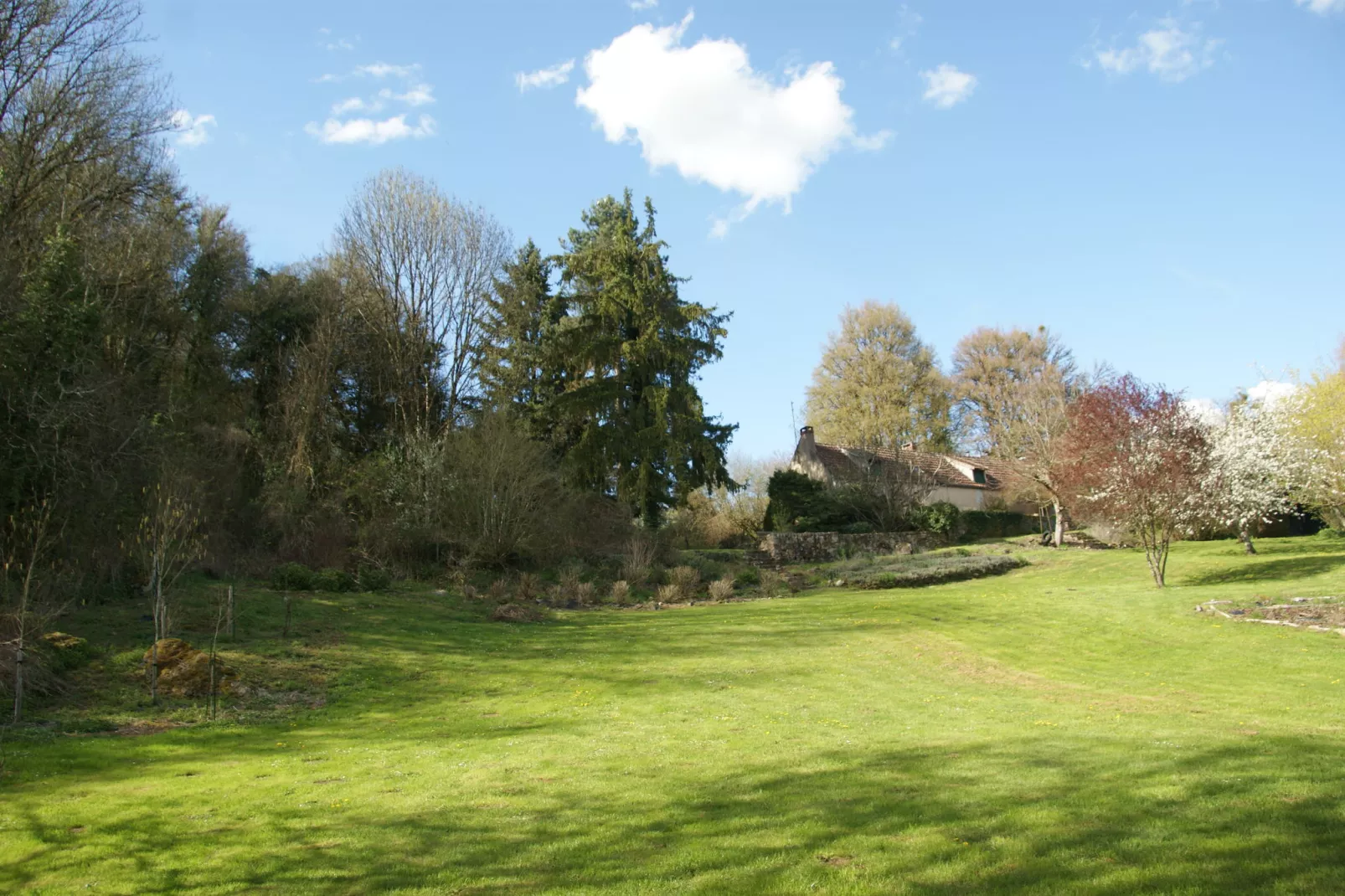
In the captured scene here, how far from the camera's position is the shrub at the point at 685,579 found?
25.9 metres

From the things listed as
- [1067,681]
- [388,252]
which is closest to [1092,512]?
[1067,681]

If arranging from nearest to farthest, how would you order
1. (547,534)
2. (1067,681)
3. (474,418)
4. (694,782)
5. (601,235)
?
1. (694,782)
2. (1067,681)
3. (547,534)
4. (474,418)
5. (601,235)

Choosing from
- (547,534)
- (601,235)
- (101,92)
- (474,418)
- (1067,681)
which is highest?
(601,235)

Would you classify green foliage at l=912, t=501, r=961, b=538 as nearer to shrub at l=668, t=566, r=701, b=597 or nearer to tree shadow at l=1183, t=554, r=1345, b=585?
tree shadow at l=1183, t=554, r=1345, b=585

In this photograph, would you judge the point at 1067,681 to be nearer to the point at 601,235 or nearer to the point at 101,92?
the point at 101,92

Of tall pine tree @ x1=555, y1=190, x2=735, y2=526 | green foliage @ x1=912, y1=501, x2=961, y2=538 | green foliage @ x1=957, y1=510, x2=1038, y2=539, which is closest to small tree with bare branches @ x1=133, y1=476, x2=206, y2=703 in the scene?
tall pine tree @ x1=555, y1=190, x2=735, y2=526

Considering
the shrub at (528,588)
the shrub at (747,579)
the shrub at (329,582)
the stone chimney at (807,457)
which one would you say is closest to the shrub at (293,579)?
the shrub at (329,582)

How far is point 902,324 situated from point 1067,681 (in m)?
43.3

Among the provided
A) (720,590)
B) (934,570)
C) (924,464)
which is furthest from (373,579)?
(924,464)

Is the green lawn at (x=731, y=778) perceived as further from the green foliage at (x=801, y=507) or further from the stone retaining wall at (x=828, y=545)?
the green foliage at (x=801, y=507)

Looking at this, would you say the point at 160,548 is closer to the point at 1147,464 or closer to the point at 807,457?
the point at 1147,464

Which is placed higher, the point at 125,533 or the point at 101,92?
the point at 101,92

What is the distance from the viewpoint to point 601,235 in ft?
131

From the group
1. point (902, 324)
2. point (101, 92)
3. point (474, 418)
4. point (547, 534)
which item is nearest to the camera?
point (101, 92)
